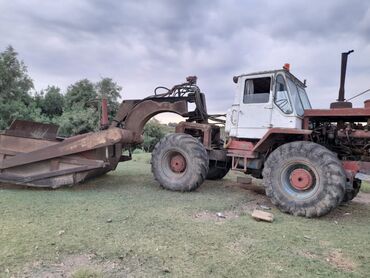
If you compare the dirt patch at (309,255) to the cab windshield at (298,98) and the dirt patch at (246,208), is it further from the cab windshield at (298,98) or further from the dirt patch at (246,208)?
the cab windshield at (298,98)

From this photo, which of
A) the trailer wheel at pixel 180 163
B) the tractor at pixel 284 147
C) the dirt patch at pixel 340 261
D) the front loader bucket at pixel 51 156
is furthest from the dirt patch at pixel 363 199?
the front loader bucket at pixel 51 156

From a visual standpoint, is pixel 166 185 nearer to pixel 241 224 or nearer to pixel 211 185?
pixel 211 185

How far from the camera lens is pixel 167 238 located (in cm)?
333

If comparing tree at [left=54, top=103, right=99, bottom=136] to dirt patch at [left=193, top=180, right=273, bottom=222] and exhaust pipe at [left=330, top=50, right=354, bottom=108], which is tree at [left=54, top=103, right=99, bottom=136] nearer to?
dirt patch at [left=193, top=180, right=273, bottom=222]

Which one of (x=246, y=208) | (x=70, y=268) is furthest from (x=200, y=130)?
(x=70, y=268)

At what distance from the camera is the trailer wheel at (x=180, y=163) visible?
5.68 m

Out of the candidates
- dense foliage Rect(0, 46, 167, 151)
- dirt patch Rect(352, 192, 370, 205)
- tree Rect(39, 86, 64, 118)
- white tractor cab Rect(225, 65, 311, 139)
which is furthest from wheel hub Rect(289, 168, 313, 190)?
tree Rect(39, 86, 64, 118)

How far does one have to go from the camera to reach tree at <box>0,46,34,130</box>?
17.6m

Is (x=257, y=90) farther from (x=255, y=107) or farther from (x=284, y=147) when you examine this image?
(x=284, y=147)

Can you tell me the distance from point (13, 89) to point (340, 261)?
69.3 feet

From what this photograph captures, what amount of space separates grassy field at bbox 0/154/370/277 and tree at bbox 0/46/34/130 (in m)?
14.4

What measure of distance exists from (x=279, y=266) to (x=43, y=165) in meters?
4.70

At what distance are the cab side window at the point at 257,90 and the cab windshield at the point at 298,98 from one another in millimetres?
389

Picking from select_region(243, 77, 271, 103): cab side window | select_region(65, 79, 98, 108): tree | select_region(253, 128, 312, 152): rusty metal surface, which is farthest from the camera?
select_region(65, 79, 98, 108): tree
